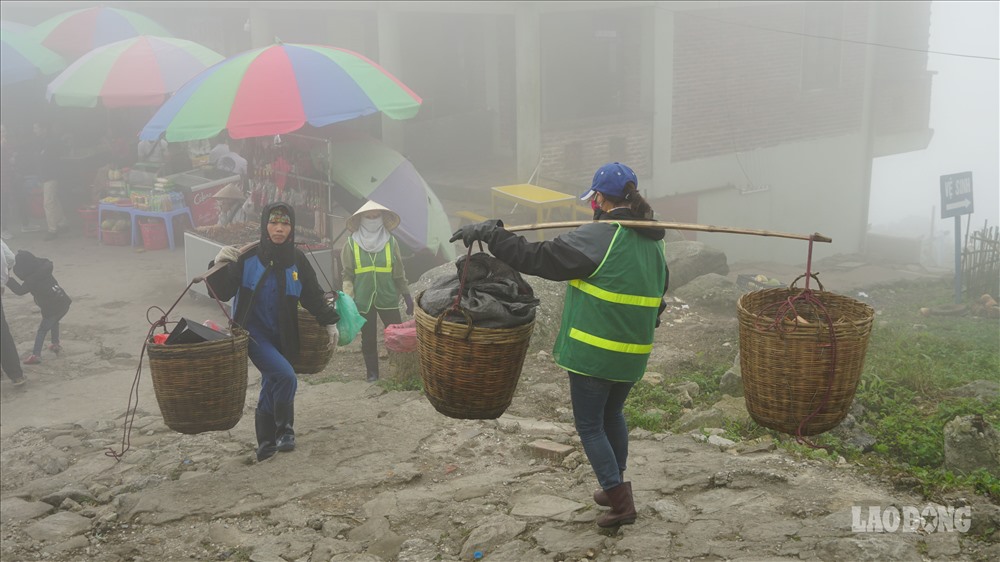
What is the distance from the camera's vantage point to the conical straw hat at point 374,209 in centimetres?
805

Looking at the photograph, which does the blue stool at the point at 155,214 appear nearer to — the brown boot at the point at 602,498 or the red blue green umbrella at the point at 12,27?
the red blue green umbrella at the point at 12,27

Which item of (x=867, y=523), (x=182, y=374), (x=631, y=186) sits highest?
(x=631, y=186)

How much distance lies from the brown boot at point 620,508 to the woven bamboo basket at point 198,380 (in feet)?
7.76

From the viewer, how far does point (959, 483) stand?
5.21 meters

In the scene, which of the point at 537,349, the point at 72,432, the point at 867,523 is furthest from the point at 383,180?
the point at 867,523

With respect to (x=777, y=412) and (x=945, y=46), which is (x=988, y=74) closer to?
(x=945, y=46)

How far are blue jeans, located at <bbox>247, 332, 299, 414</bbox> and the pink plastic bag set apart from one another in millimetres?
1703

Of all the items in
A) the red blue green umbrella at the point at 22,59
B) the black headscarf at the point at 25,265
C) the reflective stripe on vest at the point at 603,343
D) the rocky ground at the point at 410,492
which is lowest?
the rocky ground at the point at 410,492

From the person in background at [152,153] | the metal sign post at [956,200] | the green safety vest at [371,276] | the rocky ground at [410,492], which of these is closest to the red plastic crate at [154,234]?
the person in background at [152,153]

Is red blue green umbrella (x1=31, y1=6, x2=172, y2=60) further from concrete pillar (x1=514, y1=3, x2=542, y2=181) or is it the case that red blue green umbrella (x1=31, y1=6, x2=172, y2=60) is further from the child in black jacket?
the child in black jacket

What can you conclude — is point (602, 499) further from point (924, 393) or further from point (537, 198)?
point (537, 198)

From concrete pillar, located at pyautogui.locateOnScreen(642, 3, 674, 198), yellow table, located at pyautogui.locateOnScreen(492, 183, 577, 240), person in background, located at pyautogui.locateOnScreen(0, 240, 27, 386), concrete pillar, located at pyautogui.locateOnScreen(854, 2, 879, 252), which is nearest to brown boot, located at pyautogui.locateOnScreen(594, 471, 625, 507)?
person in background, located at pyautogui.locateOnScreen(0, 240, 27, 386)

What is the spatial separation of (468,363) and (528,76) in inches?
430

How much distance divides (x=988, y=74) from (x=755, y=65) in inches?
1266
